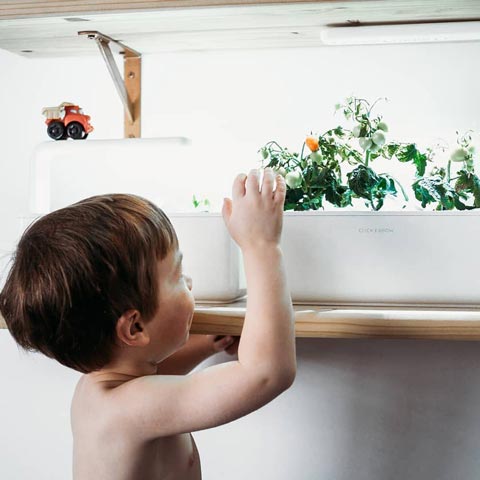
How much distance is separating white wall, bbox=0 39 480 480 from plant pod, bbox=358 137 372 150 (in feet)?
0.51

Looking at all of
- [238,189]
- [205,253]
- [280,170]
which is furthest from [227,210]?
[280,170]

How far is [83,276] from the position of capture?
0.85 metres

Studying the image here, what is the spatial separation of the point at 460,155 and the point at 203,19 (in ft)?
1.27

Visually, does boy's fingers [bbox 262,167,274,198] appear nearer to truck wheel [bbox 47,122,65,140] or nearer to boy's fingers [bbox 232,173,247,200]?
boy's fingers [bbox 232,173,247,200]

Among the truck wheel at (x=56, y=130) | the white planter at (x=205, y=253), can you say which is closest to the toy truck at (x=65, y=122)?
the truck wheel at (x=56, y=130)

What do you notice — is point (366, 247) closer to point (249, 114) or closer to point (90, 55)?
point (249, 114)

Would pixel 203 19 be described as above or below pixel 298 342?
above

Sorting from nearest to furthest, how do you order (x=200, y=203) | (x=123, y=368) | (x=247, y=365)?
(x=247, y=365), (x=123, y=368), (x=200, y=203)

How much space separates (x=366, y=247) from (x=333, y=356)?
25cm

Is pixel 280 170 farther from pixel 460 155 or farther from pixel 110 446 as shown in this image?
pixel 110 446

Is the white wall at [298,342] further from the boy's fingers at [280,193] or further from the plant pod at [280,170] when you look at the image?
the boy's fingers at [280,193]

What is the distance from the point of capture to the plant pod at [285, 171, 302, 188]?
110cm

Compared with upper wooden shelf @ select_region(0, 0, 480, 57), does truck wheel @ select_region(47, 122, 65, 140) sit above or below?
below

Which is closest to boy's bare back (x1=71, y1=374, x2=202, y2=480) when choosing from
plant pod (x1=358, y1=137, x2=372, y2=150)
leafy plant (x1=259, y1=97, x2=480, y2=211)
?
leafy plant (x1=259, y1=97, x2=480, y2=211)
